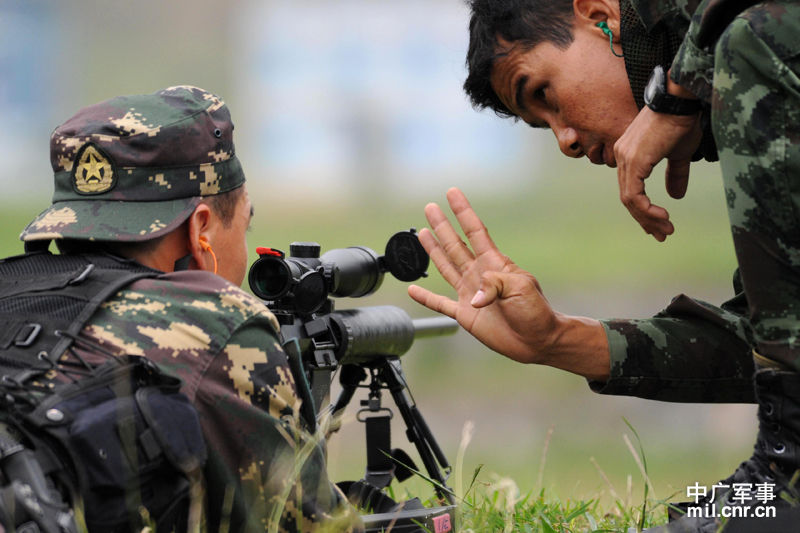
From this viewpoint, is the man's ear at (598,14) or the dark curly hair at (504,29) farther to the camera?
the dark curly hair at (504,29)

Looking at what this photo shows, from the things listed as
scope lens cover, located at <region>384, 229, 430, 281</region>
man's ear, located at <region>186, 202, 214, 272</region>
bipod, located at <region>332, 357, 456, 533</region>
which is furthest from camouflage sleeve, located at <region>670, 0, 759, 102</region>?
bipod, located at <region>332, 357, 456, 533</region>

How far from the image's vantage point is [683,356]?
382 centimetres

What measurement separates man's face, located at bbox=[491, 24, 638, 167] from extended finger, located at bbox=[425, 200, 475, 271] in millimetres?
480

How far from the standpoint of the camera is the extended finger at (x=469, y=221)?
12.0 ft

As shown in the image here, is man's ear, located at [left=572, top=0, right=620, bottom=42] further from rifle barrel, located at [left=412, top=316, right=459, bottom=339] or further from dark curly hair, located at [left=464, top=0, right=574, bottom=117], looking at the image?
rifle barrel, located at [left=412, top=316, right=459, bottom=339]

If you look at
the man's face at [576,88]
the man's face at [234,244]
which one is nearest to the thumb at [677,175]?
the man's face at [576,88]

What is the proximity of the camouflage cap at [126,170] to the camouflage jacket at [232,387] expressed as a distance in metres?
0.20

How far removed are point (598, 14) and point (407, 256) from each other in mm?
986

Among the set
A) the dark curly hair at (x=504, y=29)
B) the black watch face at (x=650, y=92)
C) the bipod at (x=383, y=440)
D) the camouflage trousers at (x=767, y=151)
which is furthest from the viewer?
the bipod at (x=383, y=440)

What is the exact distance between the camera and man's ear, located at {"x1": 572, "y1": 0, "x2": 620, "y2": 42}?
3.64 metres

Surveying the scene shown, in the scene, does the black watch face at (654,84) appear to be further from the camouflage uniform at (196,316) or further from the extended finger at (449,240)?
the camouflage uniform at (196,316)

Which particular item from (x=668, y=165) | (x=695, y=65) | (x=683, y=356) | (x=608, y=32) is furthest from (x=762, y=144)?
(x=683, y=356)

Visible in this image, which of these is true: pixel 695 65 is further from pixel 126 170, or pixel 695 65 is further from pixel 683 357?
pixel 126 170

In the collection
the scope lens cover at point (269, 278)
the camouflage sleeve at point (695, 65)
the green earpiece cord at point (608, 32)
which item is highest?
the green earpiece cord at point (608, 32)
